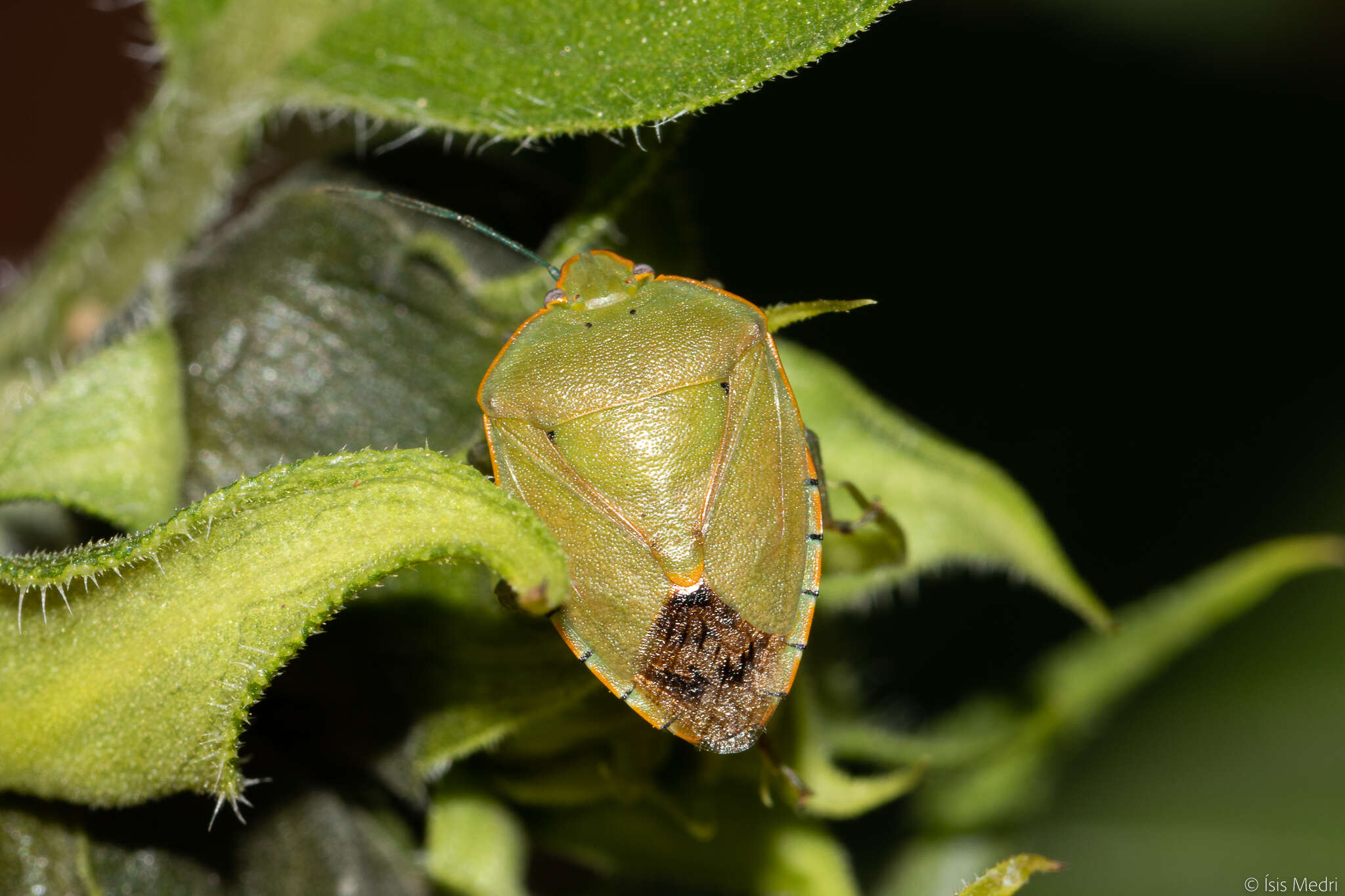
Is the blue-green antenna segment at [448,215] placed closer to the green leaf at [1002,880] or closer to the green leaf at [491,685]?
the green leaf at [491,685]

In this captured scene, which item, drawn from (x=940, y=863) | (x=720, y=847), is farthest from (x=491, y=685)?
(x=940, y=863)

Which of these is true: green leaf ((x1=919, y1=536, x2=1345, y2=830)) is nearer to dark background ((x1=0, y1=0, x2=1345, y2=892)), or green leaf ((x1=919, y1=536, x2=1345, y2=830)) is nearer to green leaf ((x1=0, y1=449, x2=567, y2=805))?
dark background ((x1=0, y1=0, x2=1345, y2=892))

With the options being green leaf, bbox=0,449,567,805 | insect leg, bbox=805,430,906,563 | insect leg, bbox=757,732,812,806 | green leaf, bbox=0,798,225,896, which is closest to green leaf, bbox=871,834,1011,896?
insect leg, bbox=757,732,812,806

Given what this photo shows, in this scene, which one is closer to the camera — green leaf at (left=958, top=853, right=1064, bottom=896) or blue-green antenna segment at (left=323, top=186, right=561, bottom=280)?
green leaf at (left=958, top=853, right=1064, bottom=896)

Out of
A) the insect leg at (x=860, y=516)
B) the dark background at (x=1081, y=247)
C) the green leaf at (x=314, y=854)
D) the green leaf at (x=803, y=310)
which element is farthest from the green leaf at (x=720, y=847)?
the dark background at (x=1081, y=247)

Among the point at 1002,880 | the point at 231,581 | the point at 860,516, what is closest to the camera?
the point at 231,581

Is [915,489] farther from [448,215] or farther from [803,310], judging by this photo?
[448,215]
